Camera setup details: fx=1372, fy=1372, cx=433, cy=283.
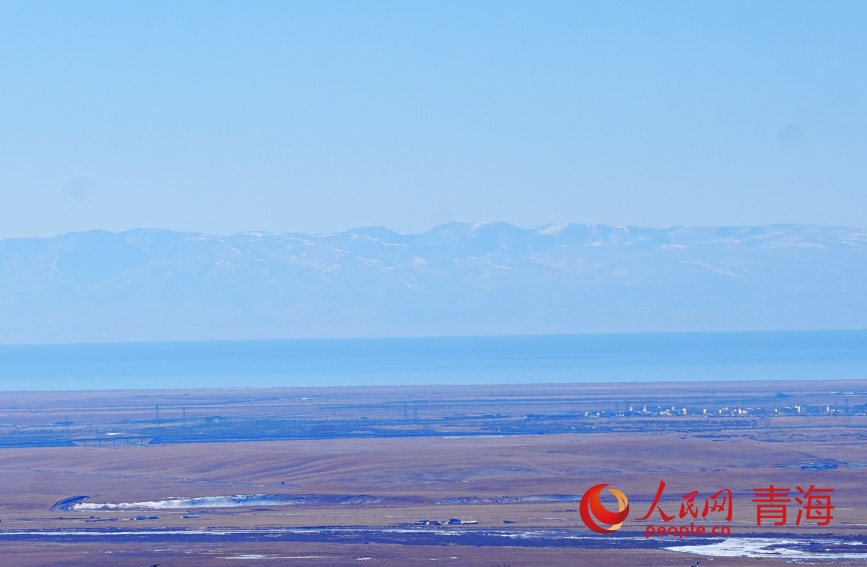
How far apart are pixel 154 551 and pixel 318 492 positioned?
13407 mm

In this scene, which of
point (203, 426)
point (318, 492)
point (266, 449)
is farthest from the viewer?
point (203, 426)

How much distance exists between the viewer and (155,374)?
171875 mm

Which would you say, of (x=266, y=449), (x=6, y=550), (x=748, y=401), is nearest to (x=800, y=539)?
(x=6, y=550)

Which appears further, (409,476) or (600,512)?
(409,476)

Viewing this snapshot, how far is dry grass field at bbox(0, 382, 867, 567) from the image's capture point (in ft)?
132

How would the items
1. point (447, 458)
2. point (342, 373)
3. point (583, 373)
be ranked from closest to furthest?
1. point (447, 458)
2. point (583, 373)
3. point (342, 373)

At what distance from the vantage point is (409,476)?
187 ft

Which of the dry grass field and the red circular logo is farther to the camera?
the red circular logo

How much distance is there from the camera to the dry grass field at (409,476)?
40188 millimetres

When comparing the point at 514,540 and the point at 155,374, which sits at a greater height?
the point at 155,374

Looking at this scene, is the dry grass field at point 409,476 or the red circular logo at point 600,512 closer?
the dry grass field at point 409,476

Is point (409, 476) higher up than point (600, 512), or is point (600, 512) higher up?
point (409, 476)

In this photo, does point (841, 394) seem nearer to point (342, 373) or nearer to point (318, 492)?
point (318, 492)

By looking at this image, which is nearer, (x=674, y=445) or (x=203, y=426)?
(x=674, y=445)
